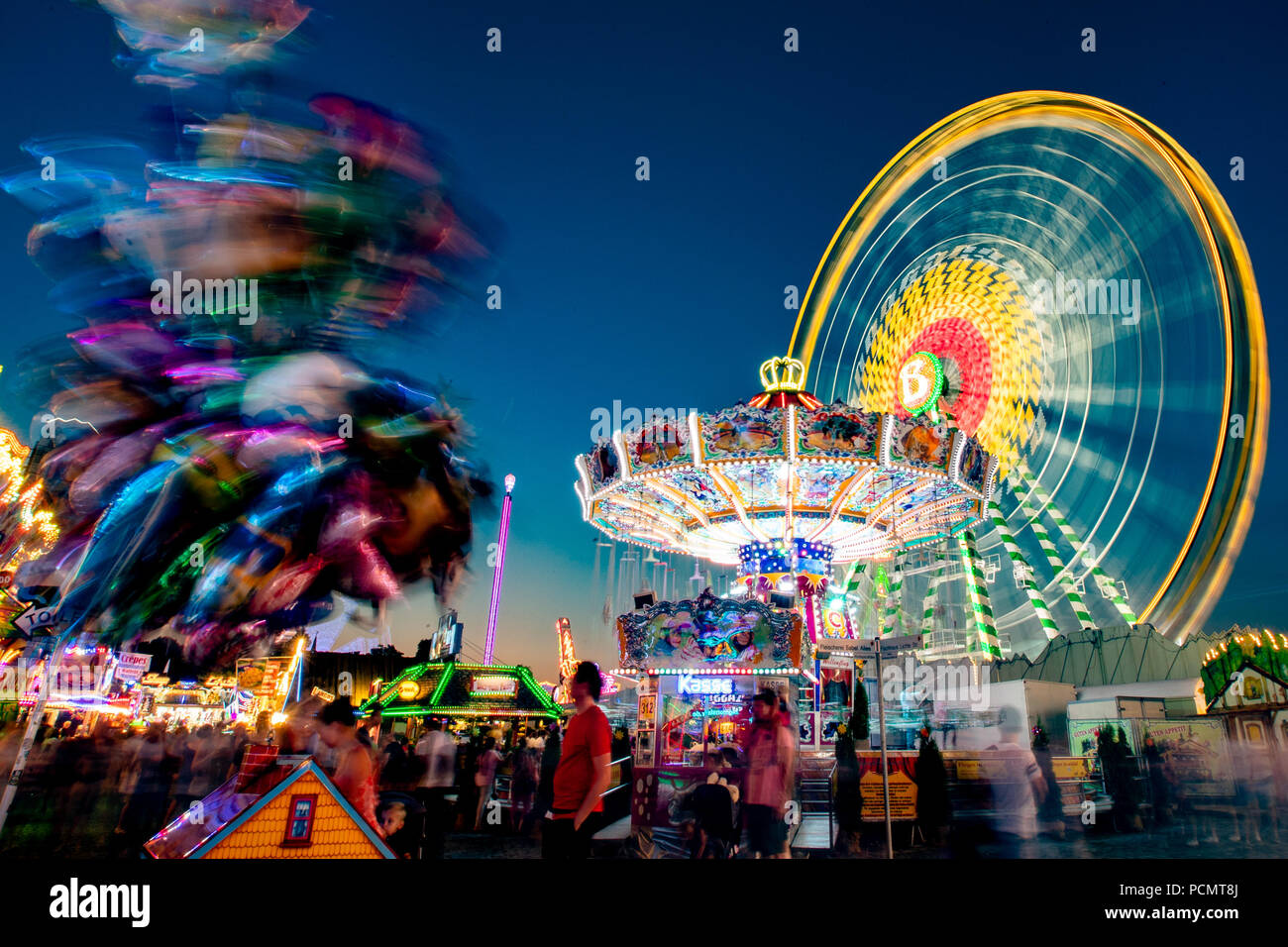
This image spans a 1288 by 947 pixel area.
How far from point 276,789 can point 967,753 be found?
29.9ft

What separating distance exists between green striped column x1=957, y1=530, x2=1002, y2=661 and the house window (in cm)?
2560

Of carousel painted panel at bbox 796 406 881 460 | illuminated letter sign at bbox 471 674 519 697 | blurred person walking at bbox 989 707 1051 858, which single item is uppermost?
carousel painted panel at bbox 796 406 881 460

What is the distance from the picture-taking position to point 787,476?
50.7 feet

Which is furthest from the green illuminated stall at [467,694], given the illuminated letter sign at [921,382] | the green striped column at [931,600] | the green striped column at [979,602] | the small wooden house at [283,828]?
the green striped column at [931,600]

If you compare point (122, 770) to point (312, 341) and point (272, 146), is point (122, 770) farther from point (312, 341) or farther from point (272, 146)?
point (272, 146)

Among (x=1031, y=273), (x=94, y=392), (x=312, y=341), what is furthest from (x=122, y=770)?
(x=1031, y=273)

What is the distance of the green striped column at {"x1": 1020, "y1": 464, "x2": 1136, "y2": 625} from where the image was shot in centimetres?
1994

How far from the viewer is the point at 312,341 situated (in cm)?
1182

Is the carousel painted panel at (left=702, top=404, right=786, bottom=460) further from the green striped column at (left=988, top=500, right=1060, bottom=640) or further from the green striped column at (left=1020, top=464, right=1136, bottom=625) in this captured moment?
the green striped column at (left=988, top=500, right=1060, bottom=640)

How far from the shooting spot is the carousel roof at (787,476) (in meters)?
13.8

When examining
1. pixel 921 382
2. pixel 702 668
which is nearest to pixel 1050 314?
pixel 921 382

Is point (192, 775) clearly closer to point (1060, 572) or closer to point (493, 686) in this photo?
point (493, 686)

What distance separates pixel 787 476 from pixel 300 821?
13.0 meters

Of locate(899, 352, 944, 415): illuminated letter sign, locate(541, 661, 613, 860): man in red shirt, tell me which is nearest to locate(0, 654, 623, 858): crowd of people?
locate(541, 661, 613, 860): man in red shirt
